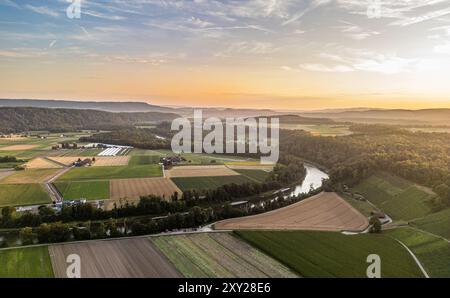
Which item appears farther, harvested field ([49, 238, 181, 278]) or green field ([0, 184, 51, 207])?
green field ([0, 184, 51, 207])

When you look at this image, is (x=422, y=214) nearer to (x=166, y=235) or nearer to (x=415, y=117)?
(x=166, y=235)

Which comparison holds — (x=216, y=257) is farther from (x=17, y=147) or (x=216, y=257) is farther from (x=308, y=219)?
(x=17, y=147)

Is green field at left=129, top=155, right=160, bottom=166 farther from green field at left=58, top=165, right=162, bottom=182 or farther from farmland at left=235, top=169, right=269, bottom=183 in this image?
farmland at left=235, top=169, right=269, bottom=183

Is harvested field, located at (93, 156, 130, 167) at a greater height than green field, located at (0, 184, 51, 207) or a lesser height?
greater

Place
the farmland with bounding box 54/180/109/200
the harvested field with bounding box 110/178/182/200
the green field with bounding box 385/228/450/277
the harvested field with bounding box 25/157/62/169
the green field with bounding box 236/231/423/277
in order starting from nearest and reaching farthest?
the green field with bounding box 236/231/423/277, the green field with bounding box 385/228/450/277, the farmland with bounding box 54/180/109/200, the harvested field with bounding box 110/178/182/200, the harvested field with bounding box 25/157/62/169

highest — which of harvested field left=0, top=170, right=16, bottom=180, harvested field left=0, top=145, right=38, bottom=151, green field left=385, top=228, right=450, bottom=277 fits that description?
harvested field left=0, top=145, right=38, bottom=151

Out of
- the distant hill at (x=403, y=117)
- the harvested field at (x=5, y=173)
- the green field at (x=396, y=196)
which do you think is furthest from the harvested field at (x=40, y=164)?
the distant hill at (x=403, y=117)

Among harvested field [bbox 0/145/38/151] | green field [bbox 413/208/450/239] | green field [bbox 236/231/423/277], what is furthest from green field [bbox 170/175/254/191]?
harvested field [bbox 0/145/38/151]

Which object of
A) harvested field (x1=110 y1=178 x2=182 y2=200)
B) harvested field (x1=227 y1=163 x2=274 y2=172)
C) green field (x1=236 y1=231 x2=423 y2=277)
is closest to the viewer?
green field (x1=236 y1=231 x2=423 y2=277)

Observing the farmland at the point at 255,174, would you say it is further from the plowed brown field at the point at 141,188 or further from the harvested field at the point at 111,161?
the harvested field at the point at 111,161
